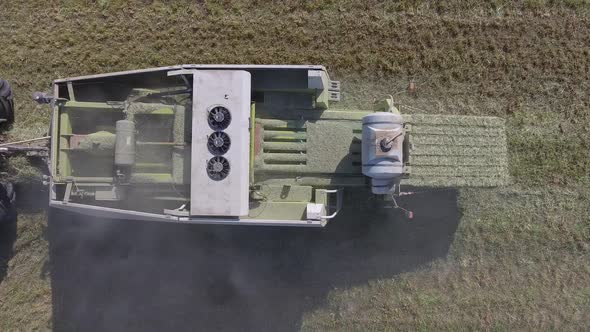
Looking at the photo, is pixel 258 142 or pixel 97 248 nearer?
pixel 258 142

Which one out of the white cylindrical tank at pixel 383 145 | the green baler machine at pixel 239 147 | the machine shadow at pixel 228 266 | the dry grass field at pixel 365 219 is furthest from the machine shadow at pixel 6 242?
the white cylindrical tank at pixel 383 145

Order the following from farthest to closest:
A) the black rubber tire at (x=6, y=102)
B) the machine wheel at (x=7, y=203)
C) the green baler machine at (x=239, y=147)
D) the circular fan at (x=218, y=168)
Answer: the black rubber tire at (x=6, y=102), the machine wheel at (x=7, y=203), the green baler machine at (x=239, y=147), the circular fan at (x=218, y=168)

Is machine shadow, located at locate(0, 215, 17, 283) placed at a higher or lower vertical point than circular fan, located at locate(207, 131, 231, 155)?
lower

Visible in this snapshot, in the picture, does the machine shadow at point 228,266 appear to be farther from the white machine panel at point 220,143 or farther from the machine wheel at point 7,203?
the white machine panel at point 220,143

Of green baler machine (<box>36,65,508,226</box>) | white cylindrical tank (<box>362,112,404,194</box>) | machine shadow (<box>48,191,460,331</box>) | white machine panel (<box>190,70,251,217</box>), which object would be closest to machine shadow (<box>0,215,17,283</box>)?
machine shadow (<box>48,191,460,331</box>)

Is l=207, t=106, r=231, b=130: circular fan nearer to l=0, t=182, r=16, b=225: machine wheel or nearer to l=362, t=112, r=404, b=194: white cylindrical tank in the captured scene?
l=362, t=112, r=404, b=194: white cylindrical tank

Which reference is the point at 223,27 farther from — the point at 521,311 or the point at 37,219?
the point at 521,311

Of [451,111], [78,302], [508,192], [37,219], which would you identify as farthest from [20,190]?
[508,192]
